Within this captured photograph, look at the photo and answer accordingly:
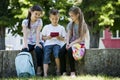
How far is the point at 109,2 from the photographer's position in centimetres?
2141

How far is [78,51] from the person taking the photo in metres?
7.50

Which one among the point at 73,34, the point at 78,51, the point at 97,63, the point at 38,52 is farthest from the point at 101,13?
the point at 78,51

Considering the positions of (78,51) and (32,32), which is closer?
(78,51)

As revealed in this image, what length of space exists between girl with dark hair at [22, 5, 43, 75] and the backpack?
0.37 m

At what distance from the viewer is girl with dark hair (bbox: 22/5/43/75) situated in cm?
781

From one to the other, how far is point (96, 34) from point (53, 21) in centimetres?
1619

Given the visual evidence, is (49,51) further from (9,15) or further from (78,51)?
(9,15)

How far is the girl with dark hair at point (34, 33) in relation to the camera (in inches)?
307

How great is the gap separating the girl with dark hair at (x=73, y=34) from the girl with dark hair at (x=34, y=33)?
481 mm

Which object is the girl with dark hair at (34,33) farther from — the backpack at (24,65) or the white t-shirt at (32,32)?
the backpack at (24,65)

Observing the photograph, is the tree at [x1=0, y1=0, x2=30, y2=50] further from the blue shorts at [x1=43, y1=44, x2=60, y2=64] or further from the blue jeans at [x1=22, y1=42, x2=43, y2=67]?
the blue shorts at [x1=43, y1=44, x2=60, y2=64]

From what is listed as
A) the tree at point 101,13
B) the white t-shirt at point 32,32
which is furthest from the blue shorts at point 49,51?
the tree at point 101,13

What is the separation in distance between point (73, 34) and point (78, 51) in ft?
1.85

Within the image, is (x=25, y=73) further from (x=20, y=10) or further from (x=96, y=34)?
(x=96, y=34)
